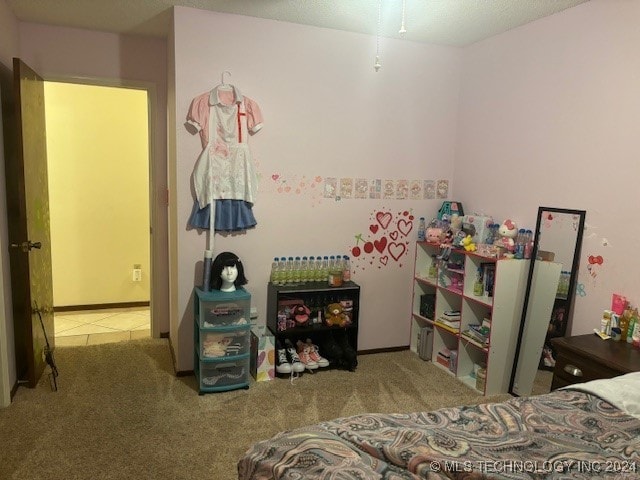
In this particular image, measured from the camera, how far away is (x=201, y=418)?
2.76m

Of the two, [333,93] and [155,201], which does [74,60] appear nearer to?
[155,201]

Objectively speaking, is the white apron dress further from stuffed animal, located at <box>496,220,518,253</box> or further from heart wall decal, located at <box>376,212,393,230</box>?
stuffed animal, located at <box>496,220,518,253</box>

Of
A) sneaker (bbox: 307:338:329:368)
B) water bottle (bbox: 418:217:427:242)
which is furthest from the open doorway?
water bottle (bbox: 418:217:427:242)

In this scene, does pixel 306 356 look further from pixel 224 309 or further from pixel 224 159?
pixel 224 159

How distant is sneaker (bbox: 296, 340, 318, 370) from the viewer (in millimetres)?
3393

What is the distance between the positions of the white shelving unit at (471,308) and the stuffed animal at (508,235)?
129mm

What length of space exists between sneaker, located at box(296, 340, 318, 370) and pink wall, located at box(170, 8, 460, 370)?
0.39 metres

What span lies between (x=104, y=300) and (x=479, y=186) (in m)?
3.86

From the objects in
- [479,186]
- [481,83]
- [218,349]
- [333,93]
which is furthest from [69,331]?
[481,83]

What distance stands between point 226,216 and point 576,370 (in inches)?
89.7

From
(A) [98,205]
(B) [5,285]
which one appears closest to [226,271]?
(B) [5,285]

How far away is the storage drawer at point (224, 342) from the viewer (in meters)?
3.06

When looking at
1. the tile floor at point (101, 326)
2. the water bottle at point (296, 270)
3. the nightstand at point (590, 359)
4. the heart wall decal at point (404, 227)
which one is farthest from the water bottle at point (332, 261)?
the tile floor at point (101, 326)

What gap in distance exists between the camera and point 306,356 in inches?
135
